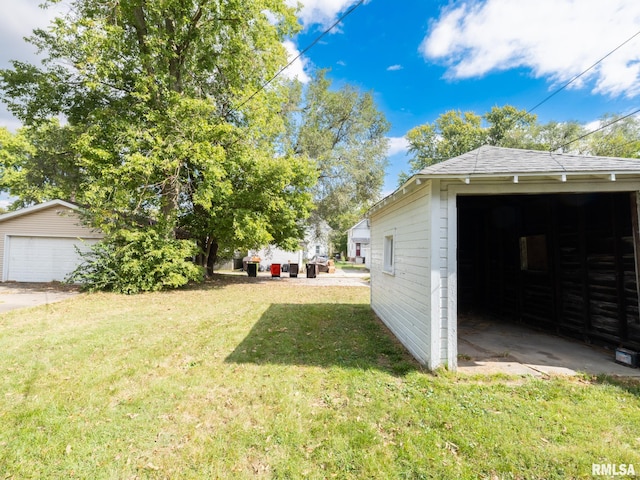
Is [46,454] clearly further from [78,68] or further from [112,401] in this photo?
[78,68]

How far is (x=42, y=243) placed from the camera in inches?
527

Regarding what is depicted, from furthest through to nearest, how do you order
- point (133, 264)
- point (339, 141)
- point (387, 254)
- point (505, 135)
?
point (505, 135), point (339, 141), point (133, 264), point (387, 254)

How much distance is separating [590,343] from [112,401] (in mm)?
7248

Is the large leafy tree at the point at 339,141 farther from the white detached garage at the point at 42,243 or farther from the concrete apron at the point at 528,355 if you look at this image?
the concrete apron at the point at 528,355

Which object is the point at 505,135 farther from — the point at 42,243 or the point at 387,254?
the point at 42,243

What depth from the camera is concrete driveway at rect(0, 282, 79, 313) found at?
865 cm

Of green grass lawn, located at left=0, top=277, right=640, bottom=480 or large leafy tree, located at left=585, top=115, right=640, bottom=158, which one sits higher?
large leafy tree, located at left=585, top=115, right=640, bottom=158

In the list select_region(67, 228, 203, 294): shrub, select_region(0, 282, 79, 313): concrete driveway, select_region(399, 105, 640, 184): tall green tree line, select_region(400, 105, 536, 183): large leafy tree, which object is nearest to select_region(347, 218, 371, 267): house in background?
select_region(399, 105, 640, 184): tall green tree line

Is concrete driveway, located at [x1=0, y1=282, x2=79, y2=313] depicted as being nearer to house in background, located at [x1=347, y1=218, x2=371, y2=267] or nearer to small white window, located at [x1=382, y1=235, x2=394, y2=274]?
small white window, located at [x1=382, y1=235, x2=394, y2=274]

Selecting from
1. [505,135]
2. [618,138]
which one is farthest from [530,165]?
[505,135]

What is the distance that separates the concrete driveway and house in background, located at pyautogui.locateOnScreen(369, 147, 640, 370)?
1023 cm

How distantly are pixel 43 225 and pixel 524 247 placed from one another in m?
18.4


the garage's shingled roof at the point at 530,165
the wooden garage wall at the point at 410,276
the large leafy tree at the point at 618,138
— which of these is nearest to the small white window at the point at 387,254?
the wooden garage wall at the point at 410,276

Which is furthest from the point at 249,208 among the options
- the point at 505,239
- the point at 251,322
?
the point at 505,239
